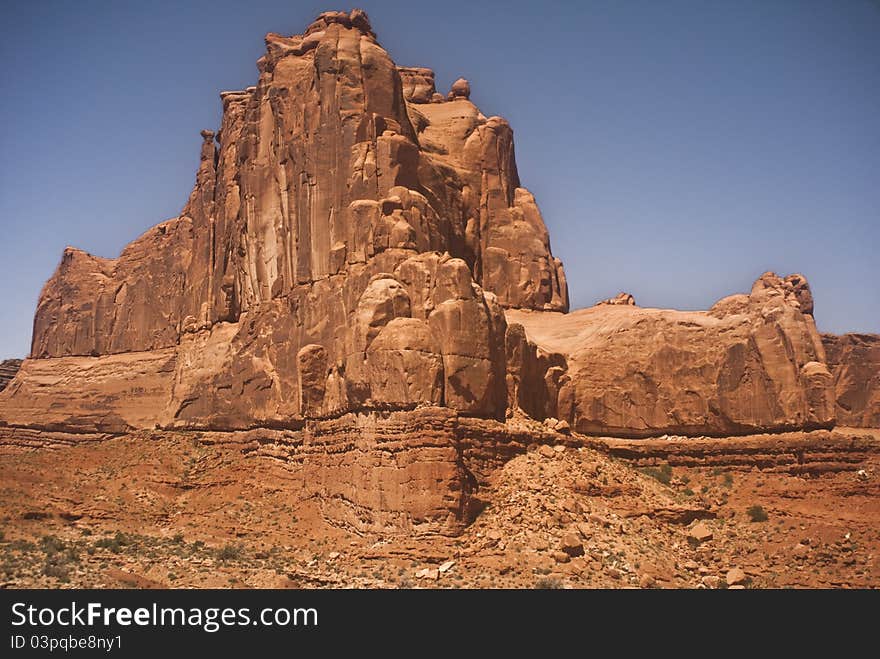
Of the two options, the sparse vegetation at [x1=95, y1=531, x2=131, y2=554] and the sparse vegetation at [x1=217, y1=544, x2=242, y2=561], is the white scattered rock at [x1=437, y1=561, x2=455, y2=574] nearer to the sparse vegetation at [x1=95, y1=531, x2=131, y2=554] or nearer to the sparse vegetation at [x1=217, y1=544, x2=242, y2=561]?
the sparse vegetation at [x1=217, y1=544, x2=242, y2=561]

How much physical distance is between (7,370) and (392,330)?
67191mm

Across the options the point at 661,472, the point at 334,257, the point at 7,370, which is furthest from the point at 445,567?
the point at 7,370

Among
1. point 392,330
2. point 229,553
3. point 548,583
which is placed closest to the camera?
point 548,583

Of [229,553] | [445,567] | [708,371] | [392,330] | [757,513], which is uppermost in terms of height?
[392,330]

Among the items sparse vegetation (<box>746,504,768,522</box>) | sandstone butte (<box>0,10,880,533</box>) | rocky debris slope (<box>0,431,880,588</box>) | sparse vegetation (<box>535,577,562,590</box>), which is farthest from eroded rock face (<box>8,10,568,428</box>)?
sparse vegetation (<box>746,504,768,522</box>)

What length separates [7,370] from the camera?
104562mm

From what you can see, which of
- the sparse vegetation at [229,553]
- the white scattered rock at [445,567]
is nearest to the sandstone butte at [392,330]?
the white scattered rock at [445,567]

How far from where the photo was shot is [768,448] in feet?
184

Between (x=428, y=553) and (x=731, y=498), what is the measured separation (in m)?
18.1

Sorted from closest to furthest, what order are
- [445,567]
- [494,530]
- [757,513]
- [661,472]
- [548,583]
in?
[548,583]
[445,567]
[494,530]
[757,513]
[661,472]

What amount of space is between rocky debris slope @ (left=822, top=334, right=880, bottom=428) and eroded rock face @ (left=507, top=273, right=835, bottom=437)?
4310 mm

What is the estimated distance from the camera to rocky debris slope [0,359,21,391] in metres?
103

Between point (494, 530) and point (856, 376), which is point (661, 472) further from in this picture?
point (494, 530)

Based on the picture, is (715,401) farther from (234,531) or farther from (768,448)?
(234,531)
